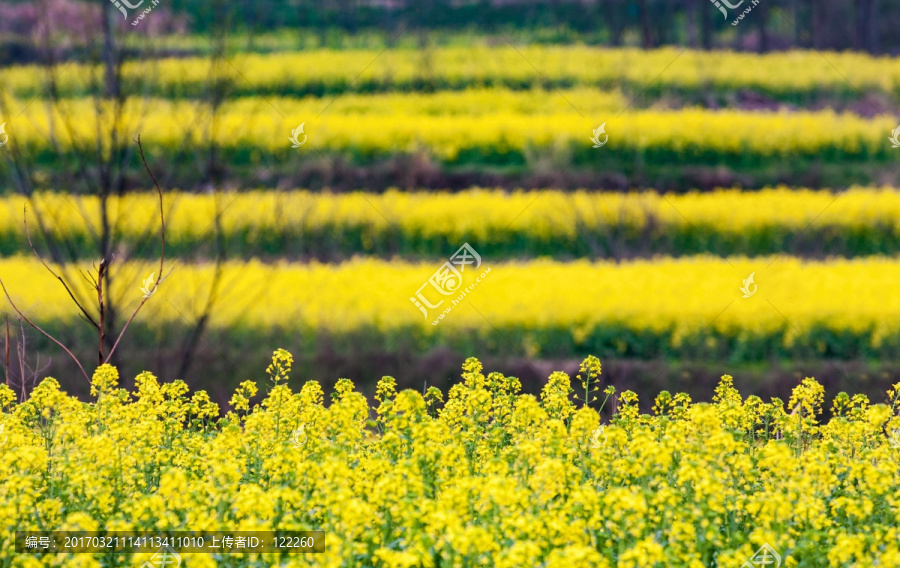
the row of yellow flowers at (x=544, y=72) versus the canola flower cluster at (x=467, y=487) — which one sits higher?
the row of yellow flowers at (x=544, y=72)

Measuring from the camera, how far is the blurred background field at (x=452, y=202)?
27.1 feet

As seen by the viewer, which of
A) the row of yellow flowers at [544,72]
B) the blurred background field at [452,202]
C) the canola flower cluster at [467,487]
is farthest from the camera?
the row of yellow flowers at [544,72]

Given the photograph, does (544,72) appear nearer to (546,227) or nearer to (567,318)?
(546,227)

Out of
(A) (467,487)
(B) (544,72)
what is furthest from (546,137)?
(A) (467,487)

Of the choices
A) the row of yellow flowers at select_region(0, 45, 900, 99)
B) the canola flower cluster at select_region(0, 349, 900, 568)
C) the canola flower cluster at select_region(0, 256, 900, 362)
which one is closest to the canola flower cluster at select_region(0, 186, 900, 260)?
the canola flower cluster at select_region(0, 256, 900, 362)

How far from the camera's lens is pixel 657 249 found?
12922mm

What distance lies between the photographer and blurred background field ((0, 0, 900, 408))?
8.25 meters

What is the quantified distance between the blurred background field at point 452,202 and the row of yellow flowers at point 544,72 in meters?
0.09

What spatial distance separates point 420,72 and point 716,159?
24.2 feet

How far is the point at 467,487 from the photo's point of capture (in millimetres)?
3611

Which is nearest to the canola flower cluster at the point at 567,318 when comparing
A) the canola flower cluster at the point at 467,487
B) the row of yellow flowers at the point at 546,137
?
the canola flower cluster at the point at 467,487

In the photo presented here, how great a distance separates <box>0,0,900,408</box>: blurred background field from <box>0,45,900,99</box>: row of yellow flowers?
0.31 ft

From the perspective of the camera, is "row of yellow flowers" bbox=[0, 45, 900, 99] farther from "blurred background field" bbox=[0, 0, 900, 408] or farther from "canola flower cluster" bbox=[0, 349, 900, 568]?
"canola flower cluster" bbox=[0, 349, 900, 568]

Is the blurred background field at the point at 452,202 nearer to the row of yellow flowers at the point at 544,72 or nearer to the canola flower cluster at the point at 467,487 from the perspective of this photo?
the row of yellow flowers at the point at 544,72
